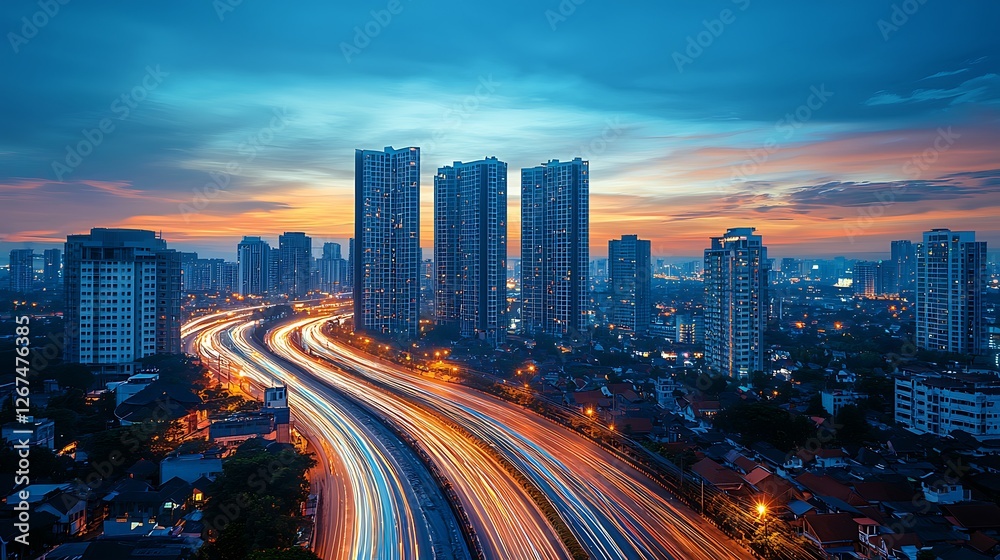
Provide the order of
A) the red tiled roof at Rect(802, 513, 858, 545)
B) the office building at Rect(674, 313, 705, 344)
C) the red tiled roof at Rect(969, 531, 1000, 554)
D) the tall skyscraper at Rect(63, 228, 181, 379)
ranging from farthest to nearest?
the office building at Rect(674, 313, 705, 344)
the tall skyscraper at Rect(63, 228, 181, 379)
the red tiled roof at Rect(802, 513, 858, 545)
the red tiled roof at Rect(969, 531, 1000, 554)

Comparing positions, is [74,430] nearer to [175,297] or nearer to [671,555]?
[175,297]

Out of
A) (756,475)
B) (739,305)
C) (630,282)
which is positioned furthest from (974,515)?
(630,282)

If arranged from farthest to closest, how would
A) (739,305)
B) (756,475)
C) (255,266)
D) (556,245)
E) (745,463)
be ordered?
(255,266) → (556,245) → (739,305) → (745,463) → (756,475)

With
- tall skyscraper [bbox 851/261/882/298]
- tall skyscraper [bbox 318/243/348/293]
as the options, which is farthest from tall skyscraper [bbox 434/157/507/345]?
tall skyscraper [bbox 851/261/882/298]

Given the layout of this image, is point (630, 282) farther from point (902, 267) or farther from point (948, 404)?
point (902, 267)

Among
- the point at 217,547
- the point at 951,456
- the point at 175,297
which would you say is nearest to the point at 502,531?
the point at 217,547

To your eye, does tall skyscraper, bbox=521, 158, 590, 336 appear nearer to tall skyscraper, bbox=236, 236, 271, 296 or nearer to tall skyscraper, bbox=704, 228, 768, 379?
tall skyscraper, bbox=704, 228, 768, 379
